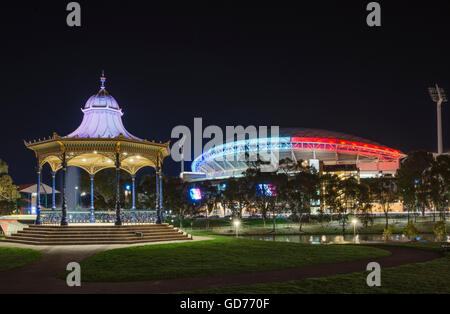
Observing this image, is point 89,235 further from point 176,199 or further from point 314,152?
point 314,152

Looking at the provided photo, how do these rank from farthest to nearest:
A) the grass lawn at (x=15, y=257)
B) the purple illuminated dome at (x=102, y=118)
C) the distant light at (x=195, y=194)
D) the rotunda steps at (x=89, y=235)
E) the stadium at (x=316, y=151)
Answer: the stadium at (x=316, y=151)
the distant light at (x=195, y=194)
the purple illuminated dome at (x=102, y=118)
the rotunda steps at (x=89, y=235)
the grass lawn at (x=15, y=257)

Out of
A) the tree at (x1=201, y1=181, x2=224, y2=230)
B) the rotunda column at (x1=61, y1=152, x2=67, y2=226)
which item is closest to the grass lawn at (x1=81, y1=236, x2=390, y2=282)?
the rotunda column at (x1=61, y1=152, x2=67, y2=226)

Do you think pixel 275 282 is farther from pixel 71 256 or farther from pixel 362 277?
pixel 71 256

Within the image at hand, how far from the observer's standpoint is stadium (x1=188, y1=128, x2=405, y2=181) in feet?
322

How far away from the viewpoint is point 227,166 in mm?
110312

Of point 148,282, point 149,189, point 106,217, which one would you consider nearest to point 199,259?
point 148,282

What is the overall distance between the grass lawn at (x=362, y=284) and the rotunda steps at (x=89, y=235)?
45.2 feet

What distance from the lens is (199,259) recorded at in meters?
17.5

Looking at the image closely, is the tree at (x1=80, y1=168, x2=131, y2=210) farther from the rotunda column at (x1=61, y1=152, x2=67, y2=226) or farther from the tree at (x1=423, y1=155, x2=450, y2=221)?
the tree at (x1=423, y1=155, x2=450, y2=221)

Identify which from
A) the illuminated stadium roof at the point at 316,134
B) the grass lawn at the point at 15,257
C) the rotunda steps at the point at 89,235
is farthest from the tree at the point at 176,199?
the illuminated stadium roof at the point at 316,134

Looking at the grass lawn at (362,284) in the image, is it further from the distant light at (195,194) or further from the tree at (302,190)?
the distant light at (195,194)

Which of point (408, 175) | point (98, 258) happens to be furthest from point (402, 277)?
point (408, 175)

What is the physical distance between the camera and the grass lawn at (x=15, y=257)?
16.1m
